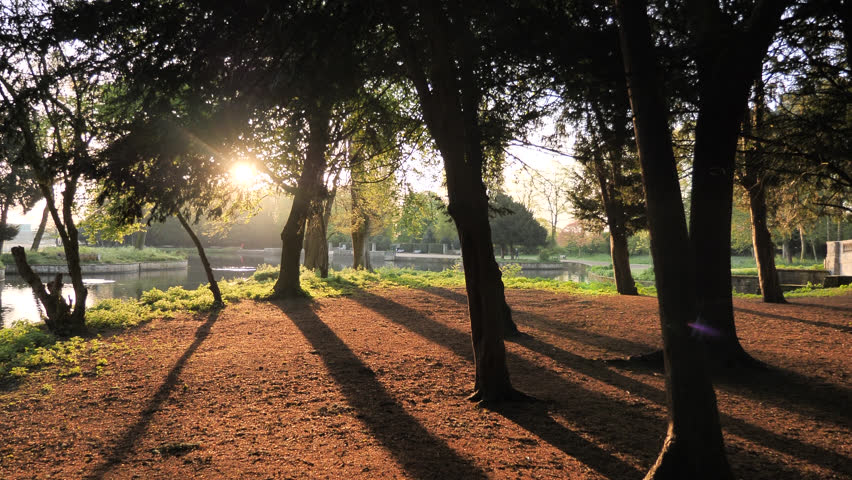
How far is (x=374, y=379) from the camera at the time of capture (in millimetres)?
5695

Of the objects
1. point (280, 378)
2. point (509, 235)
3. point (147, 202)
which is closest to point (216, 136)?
point (147, 202)

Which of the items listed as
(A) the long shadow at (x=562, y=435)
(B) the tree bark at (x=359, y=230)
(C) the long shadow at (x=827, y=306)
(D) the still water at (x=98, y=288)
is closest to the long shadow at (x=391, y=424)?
(A) the long shadow at (x=562, y=435)

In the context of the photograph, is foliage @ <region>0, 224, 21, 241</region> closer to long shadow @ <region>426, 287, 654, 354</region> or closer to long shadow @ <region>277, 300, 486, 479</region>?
long shadow @ <region>277, 300, 486, 479</region>

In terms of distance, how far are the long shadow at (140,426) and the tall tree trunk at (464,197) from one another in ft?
9.69

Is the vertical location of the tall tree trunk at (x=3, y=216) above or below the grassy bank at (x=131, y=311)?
above

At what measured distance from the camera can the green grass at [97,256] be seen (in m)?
30.3

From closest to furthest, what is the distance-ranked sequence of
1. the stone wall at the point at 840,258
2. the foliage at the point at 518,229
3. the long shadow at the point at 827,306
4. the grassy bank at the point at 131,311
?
the grassy bank at the point at 131,311 → the long shadow at the point at 827,306 → the stone wall at the point at 840,258 → the foliage at the point at 518,229

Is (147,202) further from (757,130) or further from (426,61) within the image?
(757,130)

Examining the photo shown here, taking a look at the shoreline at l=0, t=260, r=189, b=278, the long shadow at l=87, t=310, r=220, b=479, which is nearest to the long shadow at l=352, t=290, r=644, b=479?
the long shadow at l=87, t=310, r=220, b=479

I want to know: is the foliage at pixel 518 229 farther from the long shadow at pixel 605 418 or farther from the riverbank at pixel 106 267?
the long shadow at pixel 605 418

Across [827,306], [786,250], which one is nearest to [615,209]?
[827,306]

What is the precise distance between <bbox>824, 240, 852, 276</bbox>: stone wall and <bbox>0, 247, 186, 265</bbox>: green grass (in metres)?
39.4

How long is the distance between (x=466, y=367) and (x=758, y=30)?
459 centimetres

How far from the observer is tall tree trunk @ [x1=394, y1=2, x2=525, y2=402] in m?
4.49
